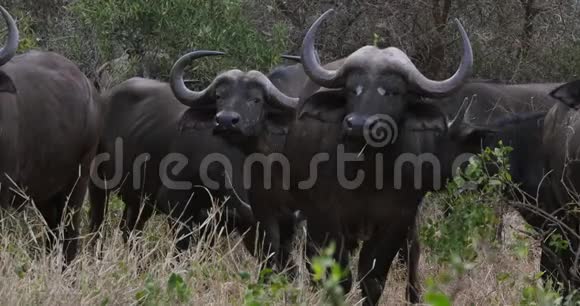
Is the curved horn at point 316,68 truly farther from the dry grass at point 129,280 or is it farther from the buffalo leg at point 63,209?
the buffalo leg at point 63,209

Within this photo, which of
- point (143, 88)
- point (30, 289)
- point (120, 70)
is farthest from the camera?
point (120, 70)

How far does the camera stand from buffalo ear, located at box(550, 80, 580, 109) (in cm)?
772

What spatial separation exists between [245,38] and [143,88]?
60.5 inches

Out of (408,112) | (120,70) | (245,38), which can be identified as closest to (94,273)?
(408,112)

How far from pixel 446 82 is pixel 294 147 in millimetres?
1077

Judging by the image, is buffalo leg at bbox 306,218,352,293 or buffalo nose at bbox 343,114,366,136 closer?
buffalo nose at bbox 343,114,366,136

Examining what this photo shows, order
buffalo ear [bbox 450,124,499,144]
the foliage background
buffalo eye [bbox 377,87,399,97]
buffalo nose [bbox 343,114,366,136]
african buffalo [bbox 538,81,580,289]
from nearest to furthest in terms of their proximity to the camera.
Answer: buffalo nose [bbox 343,114,366,136], african buffalo [bbox 538,81,580,289], buffalo eye [bbox 377,87,399,97], buffalo ear [bbox 450,124,499,144], the foliage background

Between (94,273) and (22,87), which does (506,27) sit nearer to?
(22,87)

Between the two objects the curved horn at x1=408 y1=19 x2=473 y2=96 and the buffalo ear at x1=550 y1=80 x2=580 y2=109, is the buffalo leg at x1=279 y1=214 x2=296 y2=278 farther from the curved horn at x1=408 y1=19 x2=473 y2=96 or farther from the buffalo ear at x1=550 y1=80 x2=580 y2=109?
the buffalo ear at x1=550 y1=80 x2=580 y2=109

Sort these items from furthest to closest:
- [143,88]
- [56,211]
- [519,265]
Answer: [143,88] → [56,211] → [519,265]

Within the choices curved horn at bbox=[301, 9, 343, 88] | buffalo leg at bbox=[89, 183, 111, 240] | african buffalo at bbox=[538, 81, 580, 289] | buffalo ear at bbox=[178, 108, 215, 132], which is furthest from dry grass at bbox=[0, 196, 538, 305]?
buffalo leg at bbox=[89, 183, 111, 240]

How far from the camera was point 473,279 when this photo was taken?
25.4ft

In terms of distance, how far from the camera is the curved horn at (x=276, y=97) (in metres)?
9.23

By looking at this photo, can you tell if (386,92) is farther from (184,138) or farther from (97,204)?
(97,204)
